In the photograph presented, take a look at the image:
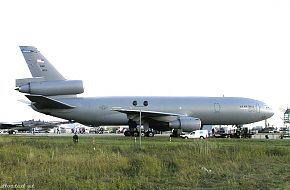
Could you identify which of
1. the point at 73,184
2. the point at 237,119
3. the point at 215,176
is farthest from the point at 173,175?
the point at 237,119

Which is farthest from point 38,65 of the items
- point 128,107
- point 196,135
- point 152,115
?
point 196,135

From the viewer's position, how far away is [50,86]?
46.9m

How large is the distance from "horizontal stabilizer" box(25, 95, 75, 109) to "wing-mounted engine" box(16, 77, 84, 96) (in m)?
0.85

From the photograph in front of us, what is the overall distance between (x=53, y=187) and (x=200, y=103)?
41.1 metres

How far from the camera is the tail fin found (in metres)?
47.1

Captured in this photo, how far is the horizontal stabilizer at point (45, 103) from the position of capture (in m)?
44.7

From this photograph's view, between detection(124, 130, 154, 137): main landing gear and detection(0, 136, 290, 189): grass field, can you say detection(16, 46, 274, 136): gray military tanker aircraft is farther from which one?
detection(0, 136, 290, 189): grass field

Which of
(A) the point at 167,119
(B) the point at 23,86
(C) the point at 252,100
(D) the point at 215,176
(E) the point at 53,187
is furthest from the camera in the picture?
(C) the point at 252,100

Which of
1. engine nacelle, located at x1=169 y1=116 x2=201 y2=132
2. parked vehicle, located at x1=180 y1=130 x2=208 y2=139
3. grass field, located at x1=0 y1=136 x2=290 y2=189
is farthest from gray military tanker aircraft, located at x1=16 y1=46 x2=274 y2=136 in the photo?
grass field, located at x1=0 y1=136 x2=290 y2=189

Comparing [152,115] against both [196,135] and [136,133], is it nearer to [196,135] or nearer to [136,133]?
[136,133]

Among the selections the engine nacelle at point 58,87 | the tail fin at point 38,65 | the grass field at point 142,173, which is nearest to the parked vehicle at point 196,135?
the engine nacelle at point 58,87

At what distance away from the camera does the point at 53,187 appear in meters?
12.2

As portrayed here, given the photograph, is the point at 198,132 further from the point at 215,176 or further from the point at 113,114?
the point at 215,176

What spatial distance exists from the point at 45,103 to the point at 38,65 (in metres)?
4.10
